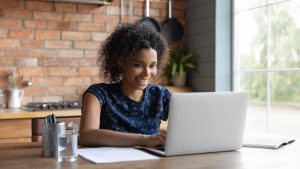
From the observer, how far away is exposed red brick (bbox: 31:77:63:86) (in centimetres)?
344

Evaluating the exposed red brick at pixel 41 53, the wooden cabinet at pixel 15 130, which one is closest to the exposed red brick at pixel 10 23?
the exposed red brick at pixel 41 53

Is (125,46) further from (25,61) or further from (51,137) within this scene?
(25,61)

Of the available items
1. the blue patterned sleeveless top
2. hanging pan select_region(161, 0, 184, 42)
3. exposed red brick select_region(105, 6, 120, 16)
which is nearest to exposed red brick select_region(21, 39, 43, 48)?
exposed red brick select_region(105, 6, 120, 16)

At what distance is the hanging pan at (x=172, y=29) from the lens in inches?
153

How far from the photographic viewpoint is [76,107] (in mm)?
3203

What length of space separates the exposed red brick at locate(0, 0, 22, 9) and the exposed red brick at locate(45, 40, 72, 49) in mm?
367

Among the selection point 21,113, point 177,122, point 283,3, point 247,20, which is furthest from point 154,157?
point 247,20

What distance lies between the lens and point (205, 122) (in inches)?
60.6

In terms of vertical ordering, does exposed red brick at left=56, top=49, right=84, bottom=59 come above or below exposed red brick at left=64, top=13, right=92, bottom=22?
below

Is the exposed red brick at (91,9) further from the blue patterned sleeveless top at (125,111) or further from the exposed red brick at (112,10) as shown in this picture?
the blue patterned sleeveless top at (125,111)

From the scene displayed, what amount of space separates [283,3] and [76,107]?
Answer: 1743 millimetres

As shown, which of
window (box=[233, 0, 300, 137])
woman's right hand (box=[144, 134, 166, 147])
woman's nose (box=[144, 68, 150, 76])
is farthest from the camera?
window (box=[233, 0, 300, 137])

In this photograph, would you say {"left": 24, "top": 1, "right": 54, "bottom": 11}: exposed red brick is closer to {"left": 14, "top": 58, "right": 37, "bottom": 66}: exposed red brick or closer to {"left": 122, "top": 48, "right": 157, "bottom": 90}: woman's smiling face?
{"left": 14, "top": 58, "right": 37, "bottom": 66}: exposed red brick

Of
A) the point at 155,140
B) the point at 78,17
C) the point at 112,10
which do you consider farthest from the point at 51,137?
the point at 112,10
